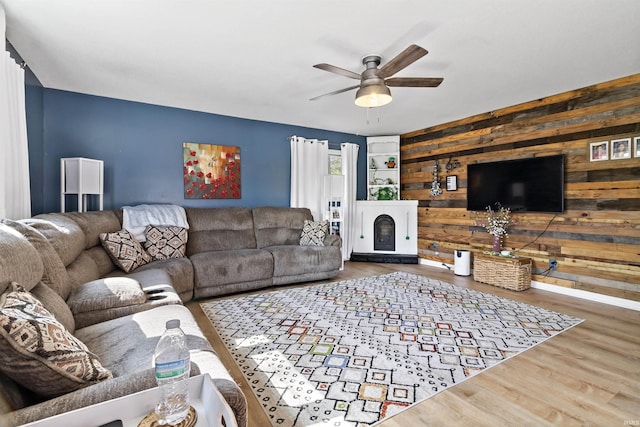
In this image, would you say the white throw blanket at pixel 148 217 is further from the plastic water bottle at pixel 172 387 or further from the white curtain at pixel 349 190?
the plastic water bottle at pixel 172 387

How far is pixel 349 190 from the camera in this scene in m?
5.85

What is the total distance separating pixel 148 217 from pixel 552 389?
3.99 metres

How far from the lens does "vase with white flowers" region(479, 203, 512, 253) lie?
430 cm

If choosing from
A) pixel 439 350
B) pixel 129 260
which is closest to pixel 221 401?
pixel 439 350

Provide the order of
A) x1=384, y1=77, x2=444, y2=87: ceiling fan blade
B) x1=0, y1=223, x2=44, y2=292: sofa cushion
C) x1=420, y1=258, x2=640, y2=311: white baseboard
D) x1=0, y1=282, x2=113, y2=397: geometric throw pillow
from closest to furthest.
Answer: x1=0, y1=282, x2=113, y2=397: geometric throw pillow
x1=0, y1=223, x2=44, y2=292: sofa cushion
x1=384, y1=77, x2=444, y2=87: ceiling fan blade
x1=420, y1=258, x2=640, y2=311: white baseboard

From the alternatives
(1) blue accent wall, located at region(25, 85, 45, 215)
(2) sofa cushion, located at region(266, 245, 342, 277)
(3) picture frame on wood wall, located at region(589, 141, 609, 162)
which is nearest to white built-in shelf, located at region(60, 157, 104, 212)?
(1) blue accent wall, located at region(25, 85, 45, 215)

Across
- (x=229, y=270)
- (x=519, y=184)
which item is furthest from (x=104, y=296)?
(x=519, y=184)

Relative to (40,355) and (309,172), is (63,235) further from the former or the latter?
(309,172)

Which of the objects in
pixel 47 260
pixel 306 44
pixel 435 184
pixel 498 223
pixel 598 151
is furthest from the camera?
pixel 435 184

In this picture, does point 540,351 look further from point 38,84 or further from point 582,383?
point 38,84

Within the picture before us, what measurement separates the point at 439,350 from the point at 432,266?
10.7ft

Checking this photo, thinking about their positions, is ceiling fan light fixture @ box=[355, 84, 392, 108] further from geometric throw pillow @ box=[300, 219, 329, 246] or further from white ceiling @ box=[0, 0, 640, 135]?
geometric throw pillow @ box=[300, 219, 329, 246]

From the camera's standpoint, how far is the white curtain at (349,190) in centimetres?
577

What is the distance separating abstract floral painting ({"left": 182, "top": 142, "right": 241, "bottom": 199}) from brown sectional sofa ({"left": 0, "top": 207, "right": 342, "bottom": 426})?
16.0 inches
